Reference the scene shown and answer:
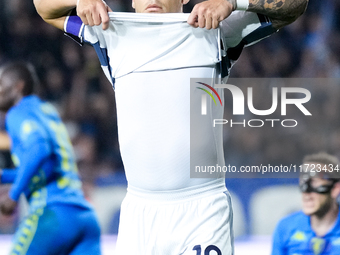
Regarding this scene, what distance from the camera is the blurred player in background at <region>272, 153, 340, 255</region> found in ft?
11.7

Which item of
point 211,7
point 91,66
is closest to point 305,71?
point 91,66

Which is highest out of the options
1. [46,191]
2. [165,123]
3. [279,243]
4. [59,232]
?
[165,123]

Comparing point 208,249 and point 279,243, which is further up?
point 208,249

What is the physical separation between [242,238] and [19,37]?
12.7ft

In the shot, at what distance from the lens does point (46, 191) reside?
10.8ft

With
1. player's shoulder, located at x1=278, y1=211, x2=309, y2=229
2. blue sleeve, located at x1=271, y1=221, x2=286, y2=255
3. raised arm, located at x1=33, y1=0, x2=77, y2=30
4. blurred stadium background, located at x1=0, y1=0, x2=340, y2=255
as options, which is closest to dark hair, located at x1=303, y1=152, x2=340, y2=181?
player's shoulder, located at x1=278, y1=211, x2=309, y2=229

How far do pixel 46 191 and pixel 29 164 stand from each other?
215 mm

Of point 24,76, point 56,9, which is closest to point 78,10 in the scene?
point 56,9

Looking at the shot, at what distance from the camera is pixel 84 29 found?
6.54 ft

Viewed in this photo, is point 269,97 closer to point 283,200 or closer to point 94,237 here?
point 283,200

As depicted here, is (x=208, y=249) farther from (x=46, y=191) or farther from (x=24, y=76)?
(x=24, y=76)

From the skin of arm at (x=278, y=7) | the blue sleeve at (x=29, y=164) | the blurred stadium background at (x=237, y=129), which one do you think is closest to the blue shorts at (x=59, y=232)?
the blue sleeve at (x=29, y=164)

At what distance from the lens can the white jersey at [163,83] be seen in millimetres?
1867

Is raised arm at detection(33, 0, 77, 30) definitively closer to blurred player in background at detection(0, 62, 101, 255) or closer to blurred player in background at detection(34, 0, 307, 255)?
blurred player in background at detection(34, 0, 307, 255)
